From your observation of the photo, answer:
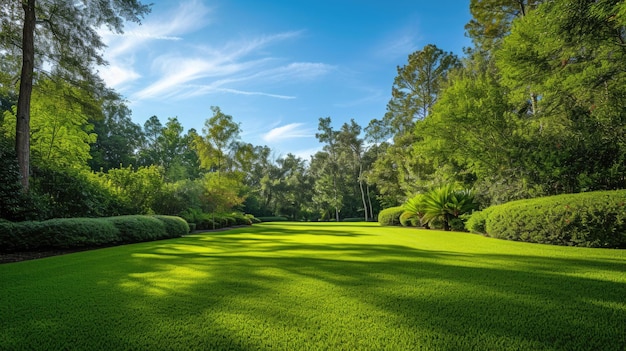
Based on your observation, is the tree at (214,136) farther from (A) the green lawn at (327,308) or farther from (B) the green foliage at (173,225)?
(A) the green lawn at (327,308)

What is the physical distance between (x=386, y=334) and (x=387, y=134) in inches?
1475

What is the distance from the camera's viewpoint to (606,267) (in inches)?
148

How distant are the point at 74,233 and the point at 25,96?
5.57 m

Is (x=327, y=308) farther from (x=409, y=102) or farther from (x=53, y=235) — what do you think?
(x=409, y=102)

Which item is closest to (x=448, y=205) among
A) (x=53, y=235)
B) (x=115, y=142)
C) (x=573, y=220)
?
(x=573, y=220)

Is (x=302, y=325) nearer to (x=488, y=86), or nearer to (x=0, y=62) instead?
(x=488, y=86)

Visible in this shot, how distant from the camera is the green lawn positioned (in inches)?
74.6

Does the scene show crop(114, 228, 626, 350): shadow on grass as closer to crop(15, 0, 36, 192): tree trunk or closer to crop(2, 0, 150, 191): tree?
crop(15, 0, 36, 192): tree trunk

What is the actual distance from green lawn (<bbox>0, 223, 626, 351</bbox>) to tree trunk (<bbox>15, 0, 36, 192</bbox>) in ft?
24.1

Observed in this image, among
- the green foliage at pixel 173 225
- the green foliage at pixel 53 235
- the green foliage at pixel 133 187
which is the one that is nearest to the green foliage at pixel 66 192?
the green foliage at pixel 133 187

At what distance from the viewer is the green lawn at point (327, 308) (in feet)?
6.22

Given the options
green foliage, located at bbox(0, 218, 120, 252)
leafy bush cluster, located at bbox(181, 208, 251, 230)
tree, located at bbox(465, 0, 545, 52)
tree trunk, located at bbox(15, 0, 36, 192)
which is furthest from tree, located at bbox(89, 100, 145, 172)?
tree, located at bbox(465, 0, 545, 52)

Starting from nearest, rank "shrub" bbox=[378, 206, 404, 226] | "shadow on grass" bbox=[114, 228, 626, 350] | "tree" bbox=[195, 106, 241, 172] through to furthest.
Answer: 1. "shadow on grass" bbox=[114, 228, 626, 350]
2. "shrub" bbox=[378, 206, 404, 226]
3. "tree" bbox=[195, 106, 241, 172]

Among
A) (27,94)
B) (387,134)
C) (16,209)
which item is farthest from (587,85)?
(387,134)
